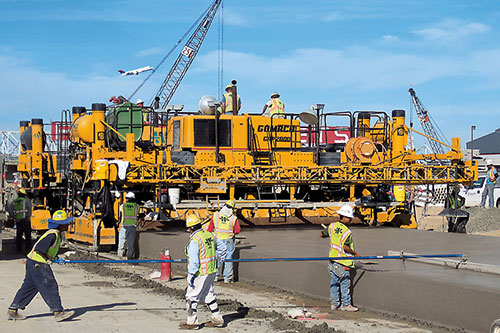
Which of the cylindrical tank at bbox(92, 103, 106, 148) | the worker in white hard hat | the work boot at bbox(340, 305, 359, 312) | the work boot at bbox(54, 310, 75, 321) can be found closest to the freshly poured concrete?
the work boot at bbox(340, 305, 359, 312)

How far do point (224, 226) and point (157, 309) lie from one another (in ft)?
10.5

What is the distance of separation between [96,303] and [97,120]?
1129cm

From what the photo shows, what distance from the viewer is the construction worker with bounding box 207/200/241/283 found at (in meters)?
14.8

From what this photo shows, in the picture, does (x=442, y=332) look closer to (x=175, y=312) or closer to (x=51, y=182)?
(x=175, y=312)

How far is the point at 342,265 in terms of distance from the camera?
11547 millimetres

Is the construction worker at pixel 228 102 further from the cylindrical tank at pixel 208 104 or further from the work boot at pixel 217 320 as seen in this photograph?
the work boot at pixel 217 320

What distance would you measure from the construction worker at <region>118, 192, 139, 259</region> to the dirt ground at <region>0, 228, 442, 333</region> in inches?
107

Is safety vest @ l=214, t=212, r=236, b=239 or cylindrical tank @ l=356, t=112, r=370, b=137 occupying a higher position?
cylindrical tank @ l=356, t=112, r=370, b=137

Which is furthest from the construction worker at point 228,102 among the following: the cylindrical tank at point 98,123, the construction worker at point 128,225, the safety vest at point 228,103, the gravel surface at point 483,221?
the gravel surface at point 483,221

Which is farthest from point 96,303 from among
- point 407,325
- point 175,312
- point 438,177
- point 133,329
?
point 438,177

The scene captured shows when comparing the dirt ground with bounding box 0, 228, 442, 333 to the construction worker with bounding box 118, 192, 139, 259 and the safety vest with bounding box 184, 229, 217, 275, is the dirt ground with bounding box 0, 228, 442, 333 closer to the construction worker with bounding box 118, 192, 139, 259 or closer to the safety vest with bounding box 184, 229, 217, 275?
the safety vest with bounding box 184, 229, 217, 275

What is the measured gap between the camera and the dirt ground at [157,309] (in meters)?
10.5

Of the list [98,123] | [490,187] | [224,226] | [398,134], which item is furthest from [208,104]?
[490,187]

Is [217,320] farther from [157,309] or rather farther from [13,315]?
[13,315]
